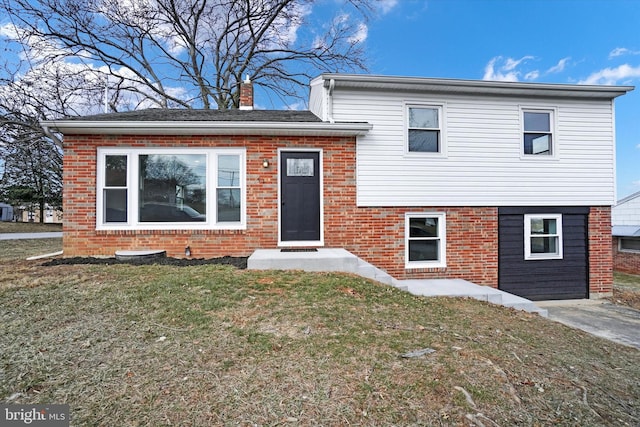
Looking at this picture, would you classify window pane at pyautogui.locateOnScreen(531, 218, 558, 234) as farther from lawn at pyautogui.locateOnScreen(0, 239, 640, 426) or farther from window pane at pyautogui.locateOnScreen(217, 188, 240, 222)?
window pane at pyautogui.locateOnScreen(217, 188, 240, 222)

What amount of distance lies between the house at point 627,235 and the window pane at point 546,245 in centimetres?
976

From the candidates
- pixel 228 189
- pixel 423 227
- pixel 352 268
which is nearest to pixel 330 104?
pixel 228 189

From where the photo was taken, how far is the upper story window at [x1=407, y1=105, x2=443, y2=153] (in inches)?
289

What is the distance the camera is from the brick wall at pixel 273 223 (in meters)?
6.44

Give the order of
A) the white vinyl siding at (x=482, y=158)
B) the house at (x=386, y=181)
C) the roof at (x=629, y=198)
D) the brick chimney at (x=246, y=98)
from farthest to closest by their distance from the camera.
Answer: the roof at (x=629, y=198) < the brick chimney at (x=246, y=98) < the white vinyl siding at (x=482, y=158) < the house at (x=386, y=181)

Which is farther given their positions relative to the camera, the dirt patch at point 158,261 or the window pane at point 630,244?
the window pane at point 630,244

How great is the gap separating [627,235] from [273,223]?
56.6 ft

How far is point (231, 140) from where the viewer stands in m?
6.78

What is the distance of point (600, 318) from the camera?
6.20 meters

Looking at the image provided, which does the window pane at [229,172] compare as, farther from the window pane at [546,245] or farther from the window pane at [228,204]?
the window pane at [546,245]

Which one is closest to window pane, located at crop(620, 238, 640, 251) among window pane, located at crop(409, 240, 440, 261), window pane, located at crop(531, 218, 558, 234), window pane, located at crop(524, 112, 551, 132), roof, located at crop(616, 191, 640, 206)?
roof, located at crop(616, 191, 640, 206)

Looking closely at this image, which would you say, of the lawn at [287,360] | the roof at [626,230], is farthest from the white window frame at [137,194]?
the roof at [626,230]

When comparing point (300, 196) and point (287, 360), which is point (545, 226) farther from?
point (287, 360)

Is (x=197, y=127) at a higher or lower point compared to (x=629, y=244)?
higher
